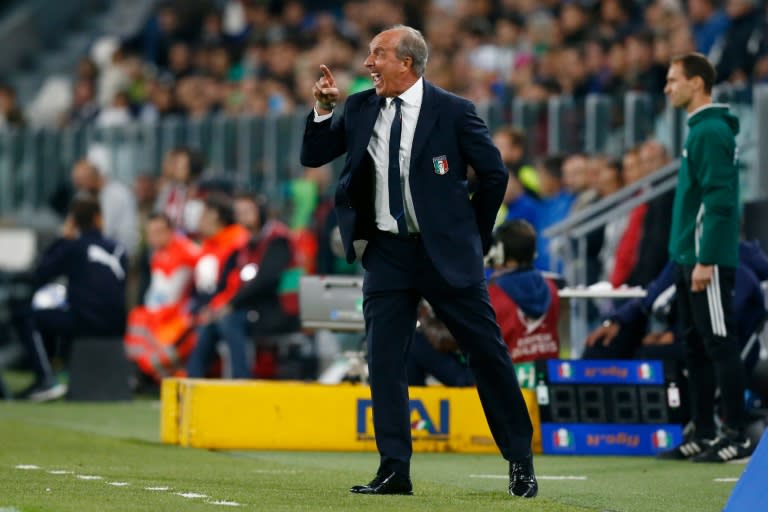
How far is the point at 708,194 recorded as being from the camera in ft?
31.9

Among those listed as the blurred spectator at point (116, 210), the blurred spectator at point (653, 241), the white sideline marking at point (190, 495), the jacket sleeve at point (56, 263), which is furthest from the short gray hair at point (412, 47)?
the blurred spectator at point (116, 210)

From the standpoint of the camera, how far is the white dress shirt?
7969mm

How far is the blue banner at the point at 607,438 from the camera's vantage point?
36.0 ft

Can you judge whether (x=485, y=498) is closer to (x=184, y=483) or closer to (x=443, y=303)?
(x=443, y=303)

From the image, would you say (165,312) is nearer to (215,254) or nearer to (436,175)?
(215,254)

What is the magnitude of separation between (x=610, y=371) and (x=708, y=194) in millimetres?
1776

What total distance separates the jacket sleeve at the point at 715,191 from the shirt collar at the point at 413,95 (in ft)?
7.53

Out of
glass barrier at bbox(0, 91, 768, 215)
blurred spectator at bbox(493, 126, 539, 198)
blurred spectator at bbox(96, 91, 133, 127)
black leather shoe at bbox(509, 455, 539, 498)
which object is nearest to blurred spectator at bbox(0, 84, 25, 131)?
glass barrier at bbox(0, 91, 768, 215)

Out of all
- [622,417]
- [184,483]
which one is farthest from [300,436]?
[184,483]

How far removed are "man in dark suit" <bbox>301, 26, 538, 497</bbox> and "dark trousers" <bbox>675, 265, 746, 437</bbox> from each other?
2155mm

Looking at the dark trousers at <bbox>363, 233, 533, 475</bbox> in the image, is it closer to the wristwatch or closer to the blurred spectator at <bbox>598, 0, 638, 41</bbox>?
the wristwatch

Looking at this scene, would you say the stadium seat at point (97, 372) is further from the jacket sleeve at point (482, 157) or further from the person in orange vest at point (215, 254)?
the jacket sleeve at point (482, 157)

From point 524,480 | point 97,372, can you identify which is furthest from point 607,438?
point 97,372

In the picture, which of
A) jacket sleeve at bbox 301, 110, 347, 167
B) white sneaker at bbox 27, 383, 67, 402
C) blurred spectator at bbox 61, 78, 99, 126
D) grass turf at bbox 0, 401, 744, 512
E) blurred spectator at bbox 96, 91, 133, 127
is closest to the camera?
grass turf at bbox 0, 401, 744, 512
